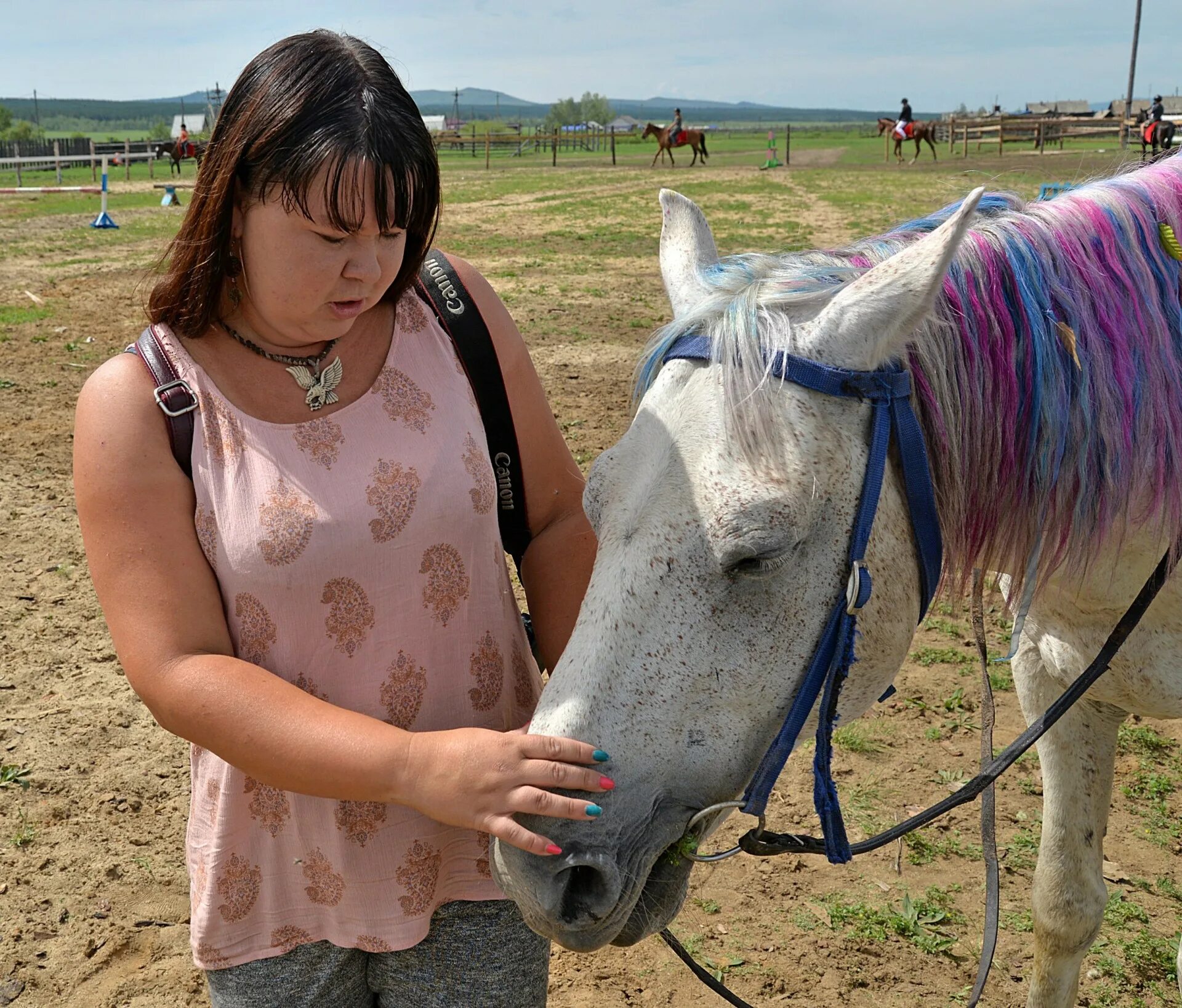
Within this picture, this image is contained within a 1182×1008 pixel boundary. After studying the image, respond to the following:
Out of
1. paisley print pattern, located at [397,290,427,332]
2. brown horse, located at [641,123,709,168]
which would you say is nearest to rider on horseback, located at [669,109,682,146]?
brown horse, located at [641,123,709,168]

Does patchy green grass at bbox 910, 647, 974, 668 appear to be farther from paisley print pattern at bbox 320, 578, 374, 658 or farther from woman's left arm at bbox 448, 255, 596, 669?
paisley print pattern at bbox 320, 578, 374, 658

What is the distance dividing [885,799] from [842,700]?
2.11 m

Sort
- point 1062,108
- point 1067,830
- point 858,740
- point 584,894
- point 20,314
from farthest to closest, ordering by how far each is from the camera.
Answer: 1. point 1062,108
2. point 20,314
3. point 858,740
4. point 1067,830
5. point 584,894

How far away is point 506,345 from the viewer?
1726 millimetres

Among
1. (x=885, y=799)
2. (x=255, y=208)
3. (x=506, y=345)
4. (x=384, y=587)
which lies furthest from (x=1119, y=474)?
(x=885, y=799)

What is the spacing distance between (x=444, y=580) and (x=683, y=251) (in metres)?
0.78

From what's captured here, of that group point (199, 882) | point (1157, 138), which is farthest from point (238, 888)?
point (1157, 138)

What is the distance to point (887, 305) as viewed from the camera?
1.48m

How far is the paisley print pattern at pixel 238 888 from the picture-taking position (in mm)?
1592

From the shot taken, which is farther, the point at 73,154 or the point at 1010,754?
the point at 73,154

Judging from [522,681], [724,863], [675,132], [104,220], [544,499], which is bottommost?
[724,863]

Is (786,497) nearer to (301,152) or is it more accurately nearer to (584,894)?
(584,894)

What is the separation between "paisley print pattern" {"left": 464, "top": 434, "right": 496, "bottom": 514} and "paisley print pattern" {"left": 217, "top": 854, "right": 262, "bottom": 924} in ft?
2.19

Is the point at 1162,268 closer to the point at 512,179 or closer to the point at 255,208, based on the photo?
the point at 255,208
